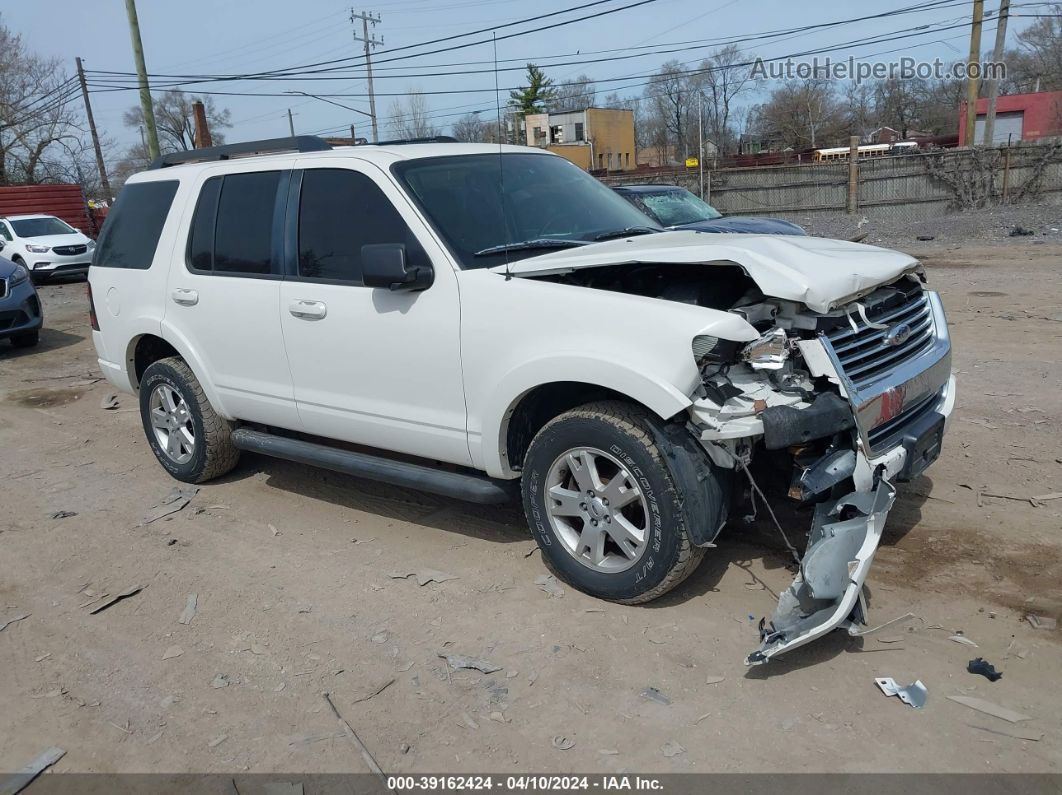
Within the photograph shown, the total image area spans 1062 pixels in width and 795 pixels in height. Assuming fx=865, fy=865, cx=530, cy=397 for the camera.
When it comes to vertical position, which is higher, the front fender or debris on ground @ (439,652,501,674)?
the front fender

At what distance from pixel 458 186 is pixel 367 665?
2.46 meters

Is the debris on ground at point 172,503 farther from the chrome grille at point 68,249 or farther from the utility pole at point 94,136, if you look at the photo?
the utility pole at point 94,136

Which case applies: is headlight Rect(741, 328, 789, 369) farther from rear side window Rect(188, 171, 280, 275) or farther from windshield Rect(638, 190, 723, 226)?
windshield Rect(638, 190, 723, 226)

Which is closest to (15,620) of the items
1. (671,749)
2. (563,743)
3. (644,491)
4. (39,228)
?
(563,743)

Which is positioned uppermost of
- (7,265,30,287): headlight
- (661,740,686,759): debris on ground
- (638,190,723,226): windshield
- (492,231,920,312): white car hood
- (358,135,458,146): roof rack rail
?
(358,135,458,146): roof rack rail

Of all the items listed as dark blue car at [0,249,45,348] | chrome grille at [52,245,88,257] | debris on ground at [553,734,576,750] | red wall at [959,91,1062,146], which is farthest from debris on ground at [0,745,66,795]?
red wall at [959,91,1062,146]

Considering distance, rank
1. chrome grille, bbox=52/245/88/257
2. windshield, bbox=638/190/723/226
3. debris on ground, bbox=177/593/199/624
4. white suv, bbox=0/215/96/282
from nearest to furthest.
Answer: debris on ground, bbox=177/593/199/624, windshield, bbox=638/190/723/226, white suv, bbox=0/215/96/282, chrome grille, bbox=52/245/88/257

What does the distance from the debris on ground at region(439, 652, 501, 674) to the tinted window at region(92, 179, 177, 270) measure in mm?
3617

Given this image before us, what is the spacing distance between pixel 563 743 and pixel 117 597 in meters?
2.66

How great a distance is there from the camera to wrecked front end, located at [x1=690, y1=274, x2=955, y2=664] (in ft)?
11.0

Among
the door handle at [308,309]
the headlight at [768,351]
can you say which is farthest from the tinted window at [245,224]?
the headlight at [768,351]

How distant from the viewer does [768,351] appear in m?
3.53
